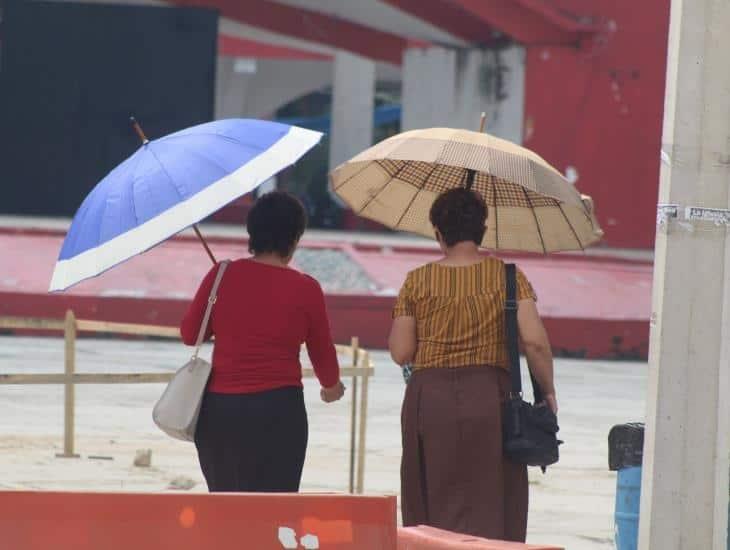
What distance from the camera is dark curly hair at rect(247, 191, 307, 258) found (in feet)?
19.4

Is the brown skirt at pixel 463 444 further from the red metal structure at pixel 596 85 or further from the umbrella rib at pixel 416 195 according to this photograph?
the red metal structure at pixel 596 85

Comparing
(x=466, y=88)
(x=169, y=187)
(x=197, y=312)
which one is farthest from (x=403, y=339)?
(x=466, y=88)

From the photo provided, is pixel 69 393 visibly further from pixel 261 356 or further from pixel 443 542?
pixel 443 542

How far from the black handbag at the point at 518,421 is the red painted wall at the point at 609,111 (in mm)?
17704

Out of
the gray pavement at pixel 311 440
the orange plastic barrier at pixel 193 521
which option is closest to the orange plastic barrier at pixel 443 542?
the orange plastic barrier at pixel 193 521

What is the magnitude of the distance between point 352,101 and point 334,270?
11.7 meters

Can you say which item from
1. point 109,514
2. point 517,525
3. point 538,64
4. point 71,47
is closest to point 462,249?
point 517,525

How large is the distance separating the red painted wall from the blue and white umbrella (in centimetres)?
1752

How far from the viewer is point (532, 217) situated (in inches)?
269

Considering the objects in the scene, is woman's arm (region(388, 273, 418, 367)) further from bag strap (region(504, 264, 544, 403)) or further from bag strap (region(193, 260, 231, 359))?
bag strap (region(193, 260, 231, 359))

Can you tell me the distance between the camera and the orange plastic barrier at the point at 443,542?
5.02 metres

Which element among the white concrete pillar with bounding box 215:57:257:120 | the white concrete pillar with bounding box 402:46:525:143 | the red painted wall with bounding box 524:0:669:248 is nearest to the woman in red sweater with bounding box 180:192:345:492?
the red painted wall with bounding box 524:0:669:248

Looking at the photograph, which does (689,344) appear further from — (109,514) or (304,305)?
(109,514)

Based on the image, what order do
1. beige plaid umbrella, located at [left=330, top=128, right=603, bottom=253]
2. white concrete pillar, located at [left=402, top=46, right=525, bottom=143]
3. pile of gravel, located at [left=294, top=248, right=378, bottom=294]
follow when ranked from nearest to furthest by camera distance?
beige plaid umbrella, located at [left=330, top=128, right=603, bottom=253]
pile of gravel, located at [left=294, top=248, right=378, bottom=294]
white concrete pillar, located at [left=402, top=46, right=525, bottom=143]
